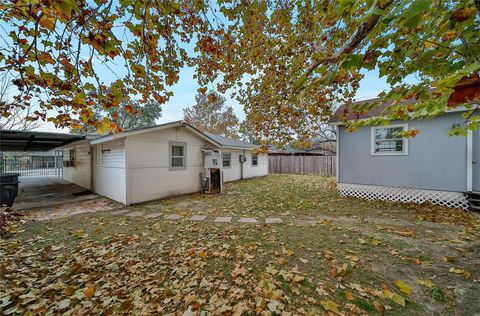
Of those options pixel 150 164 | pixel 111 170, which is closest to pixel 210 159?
pixel 150 164

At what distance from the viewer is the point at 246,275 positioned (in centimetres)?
272

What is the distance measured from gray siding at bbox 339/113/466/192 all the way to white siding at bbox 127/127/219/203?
7.18 metres

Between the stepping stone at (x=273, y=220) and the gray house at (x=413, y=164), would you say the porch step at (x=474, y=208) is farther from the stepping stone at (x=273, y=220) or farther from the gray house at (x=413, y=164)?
the stepping stone at (x=273, y=220)

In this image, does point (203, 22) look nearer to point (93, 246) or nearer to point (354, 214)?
point (93, 246)

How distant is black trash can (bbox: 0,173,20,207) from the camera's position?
21.1ft

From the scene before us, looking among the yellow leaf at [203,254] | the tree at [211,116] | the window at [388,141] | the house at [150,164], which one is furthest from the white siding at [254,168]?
the tree at [211,116]

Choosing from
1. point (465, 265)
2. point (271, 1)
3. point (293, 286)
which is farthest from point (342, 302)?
point (271, 1)

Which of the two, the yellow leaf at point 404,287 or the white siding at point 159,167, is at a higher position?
the white siding at point 159,167

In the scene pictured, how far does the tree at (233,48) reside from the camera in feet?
6.17

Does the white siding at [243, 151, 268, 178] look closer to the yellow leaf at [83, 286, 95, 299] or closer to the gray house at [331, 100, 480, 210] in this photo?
the gray house at [331, 100, 480, 210]

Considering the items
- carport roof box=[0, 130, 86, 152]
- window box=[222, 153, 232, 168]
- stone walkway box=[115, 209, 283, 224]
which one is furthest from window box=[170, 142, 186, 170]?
window box=[222, 153, 232, 168]

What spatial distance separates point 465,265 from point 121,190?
9.03 m

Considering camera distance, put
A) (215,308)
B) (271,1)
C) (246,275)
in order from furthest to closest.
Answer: (271,1) < (246,275) < (215,308)

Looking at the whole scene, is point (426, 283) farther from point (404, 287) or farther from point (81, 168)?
point (81, 168)
